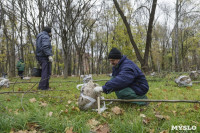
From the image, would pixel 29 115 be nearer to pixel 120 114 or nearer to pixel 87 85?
pixel 87 85

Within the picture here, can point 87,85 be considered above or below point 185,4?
below

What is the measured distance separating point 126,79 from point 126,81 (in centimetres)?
4

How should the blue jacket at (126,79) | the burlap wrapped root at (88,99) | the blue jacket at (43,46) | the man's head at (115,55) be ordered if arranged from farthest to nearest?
the blue jacket at (43,46) → the man's head at (115,55) → the burlap wrapped root at (88,99) → the blue jacket at (126,79)

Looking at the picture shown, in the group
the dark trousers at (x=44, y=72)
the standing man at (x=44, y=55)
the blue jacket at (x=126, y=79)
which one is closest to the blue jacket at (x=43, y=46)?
the standing man at (x=44, y=55)

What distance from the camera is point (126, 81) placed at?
7.66 ft

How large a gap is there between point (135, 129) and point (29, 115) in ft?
→ 5.01

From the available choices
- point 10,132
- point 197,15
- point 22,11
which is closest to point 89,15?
point 22,11

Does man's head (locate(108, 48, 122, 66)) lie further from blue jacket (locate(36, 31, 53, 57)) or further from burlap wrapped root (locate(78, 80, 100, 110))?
blue jacket (locate(36, 31, 53, 57))

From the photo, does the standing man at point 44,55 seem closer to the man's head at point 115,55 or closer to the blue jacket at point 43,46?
the blue jacket at point 43,46

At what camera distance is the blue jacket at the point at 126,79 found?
2.31m

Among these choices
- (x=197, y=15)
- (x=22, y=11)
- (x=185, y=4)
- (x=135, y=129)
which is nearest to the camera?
(x=135, y=129)

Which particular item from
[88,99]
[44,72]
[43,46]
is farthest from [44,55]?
[88,99]

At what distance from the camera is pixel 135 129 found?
1.60 m

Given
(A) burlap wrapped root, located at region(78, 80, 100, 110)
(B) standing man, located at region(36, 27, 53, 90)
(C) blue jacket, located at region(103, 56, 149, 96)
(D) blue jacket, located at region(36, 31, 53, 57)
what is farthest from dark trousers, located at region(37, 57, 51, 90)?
(C) blue jacket, located at region(103, 56, 149, 96)
